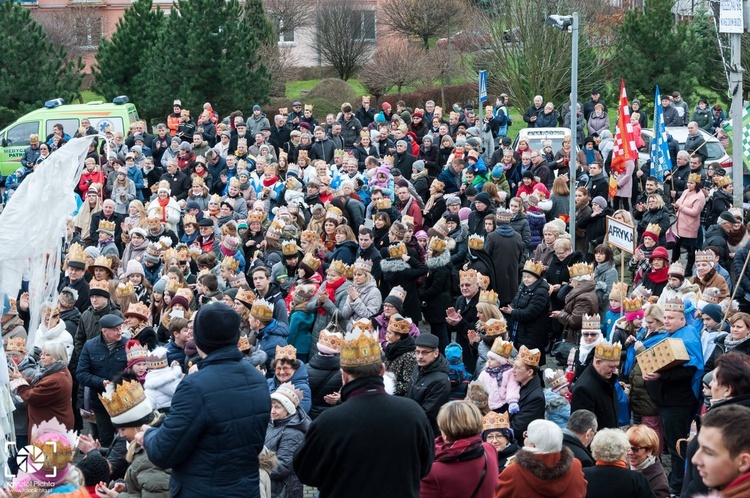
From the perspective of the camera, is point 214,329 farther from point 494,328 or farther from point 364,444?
point 494,328

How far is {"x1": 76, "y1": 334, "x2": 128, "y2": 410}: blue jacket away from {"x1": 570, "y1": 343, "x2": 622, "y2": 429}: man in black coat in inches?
158

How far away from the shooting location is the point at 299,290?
11.2 m

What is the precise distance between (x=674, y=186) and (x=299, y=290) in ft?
30.6

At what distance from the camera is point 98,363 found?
9852 mm

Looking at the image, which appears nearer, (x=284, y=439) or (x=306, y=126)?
(x=284, y=439)

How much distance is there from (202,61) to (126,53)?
11.9 ft

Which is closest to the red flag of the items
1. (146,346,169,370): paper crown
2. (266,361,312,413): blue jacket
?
(266,361,312,413): blue jacket

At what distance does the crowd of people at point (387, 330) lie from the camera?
17.3 feet

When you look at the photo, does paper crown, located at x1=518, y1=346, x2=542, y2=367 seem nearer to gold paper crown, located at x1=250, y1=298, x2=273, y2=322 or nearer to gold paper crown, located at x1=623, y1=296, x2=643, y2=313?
gold paper crown, located at x1=623, y1=296, x2=643, y2=313

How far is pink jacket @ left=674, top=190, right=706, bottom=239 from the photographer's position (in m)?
15.3

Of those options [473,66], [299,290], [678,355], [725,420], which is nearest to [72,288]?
[299,290]

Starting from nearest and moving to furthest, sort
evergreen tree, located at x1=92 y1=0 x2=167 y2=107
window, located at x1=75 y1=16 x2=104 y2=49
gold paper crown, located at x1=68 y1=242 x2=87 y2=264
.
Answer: gold paper crown, located at x1=68 y1=242 x2=87 y2=264
evergreen tree, located at x1=92 y1=0 x2=167 y2=107
window, located at x1=75 y1=16 x2=104 y2=49

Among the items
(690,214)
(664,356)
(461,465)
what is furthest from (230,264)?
(461,465)

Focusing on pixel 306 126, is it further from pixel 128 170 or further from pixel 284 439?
pixel 284 439
